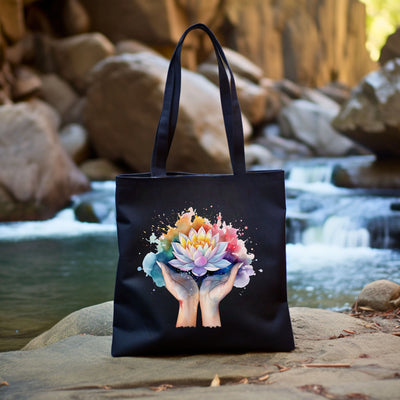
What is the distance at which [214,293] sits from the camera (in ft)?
5.40

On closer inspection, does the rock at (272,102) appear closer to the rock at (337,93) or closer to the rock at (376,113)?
the rock at (337,93)

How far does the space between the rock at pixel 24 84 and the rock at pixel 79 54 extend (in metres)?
0.92

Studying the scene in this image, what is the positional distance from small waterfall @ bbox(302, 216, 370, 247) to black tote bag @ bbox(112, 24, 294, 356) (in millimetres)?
4294

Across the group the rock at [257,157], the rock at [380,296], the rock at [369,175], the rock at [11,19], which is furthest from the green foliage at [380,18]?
the rock at [380,296]

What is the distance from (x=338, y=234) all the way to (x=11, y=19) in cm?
705

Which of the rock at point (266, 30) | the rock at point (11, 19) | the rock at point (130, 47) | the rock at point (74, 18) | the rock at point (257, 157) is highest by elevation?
the rock at point (266, 30)

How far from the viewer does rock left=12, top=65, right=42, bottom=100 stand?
396 inches

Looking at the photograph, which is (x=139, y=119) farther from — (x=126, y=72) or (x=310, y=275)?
(x=310, y=275)

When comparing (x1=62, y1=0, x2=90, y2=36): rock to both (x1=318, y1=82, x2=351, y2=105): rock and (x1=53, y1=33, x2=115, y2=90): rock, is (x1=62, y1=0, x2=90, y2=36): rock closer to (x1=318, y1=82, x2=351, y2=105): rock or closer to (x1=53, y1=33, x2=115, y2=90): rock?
(x1=53, y1=33, x2=115, y2=90): rock

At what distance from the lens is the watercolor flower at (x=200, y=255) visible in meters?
1.65

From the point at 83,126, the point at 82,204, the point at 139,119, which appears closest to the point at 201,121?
the point at 139,119

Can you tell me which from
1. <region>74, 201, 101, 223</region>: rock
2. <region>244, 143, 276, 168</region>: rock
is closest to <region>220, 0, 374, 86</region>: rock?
<region>244, 143, 276, 168</region>: rock

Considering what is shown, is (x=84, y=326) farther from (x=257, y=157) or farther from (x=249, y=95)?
(x=249, y=95)

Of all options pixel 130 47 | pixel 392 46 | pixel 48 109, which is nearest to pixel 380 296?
pixel 392 46
